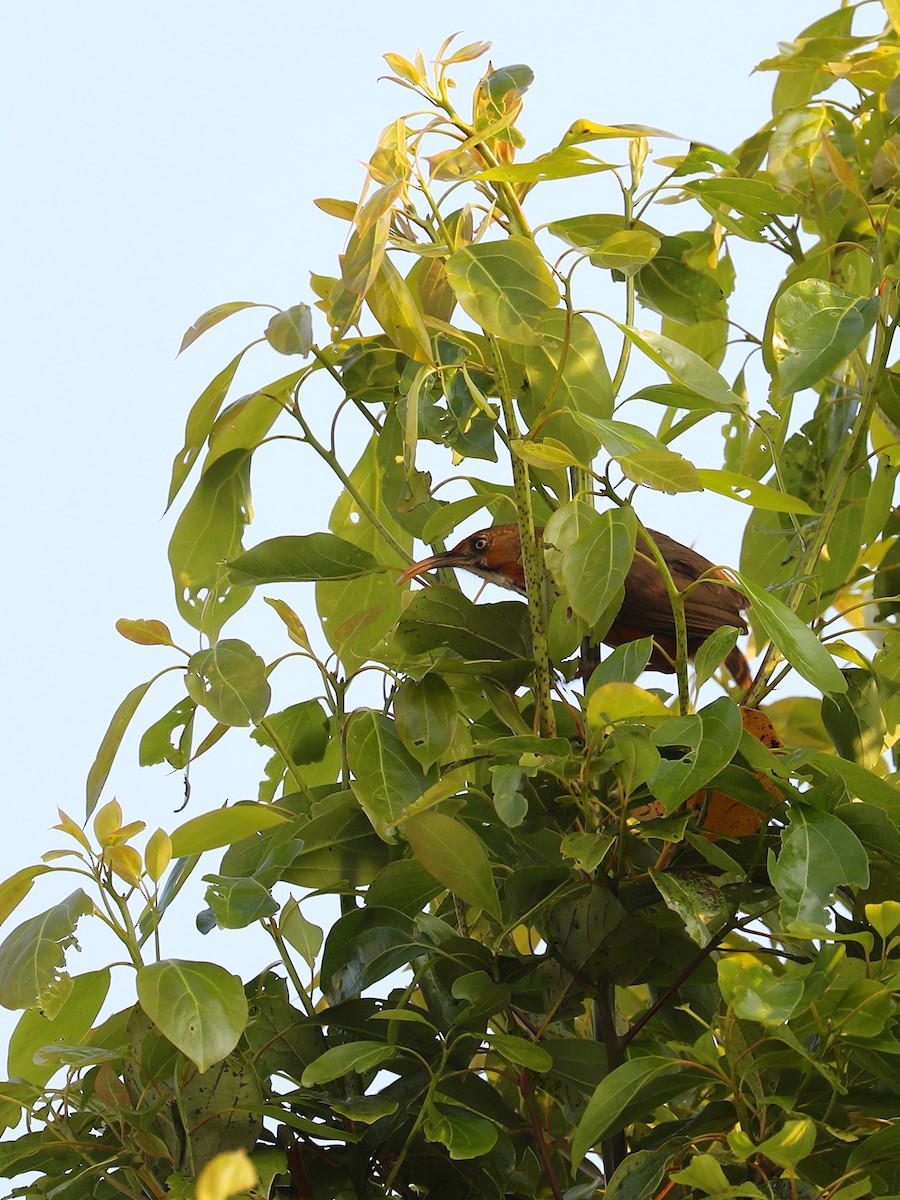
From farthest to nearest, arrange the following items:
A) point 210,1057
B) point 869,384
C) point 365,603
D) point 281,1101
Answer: point 365,603 → point 869,384 → point 281,1101 → point 210,1057

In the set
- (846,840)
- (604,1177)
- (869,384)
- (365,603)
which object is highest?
(869,384)

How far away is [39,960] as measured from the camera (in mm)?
916

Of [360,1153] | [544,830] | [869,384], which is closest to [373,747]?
[544,830]

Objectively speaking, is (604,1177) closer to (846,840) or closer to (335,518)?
(846,840)

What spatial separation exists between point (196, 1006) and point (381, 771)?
7.9 inches

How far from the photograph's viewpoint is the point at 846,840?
2.85 ft

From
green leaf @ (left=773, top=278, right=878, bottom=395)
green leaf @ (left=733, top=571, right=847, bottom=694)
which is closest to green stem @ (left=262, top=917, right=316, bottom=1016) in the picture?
green leaf @ (left=733, top=571, right=847, bottom=694)

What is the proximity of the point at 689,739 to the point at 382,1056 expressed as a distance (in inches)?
11.6

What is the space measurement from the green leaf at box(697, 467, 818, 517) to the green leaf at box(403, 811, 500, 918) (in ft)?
0.93

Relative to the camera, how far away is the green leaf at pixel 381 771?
93 cm

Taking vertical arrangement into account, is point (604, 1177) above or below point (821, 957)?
below

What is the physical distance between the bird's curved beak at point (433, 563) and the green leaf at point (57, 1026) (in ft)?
1.25

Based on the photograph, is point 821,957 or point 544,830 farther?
point 544,830

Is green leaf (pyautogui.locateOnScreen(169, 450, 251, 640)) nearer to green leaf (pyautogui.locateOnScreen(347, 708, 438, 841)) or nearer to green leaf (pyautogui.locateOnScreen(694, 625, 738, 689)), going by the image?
green leaf (pyautogui.locateOnScreen(347, 708, 438, 841))
